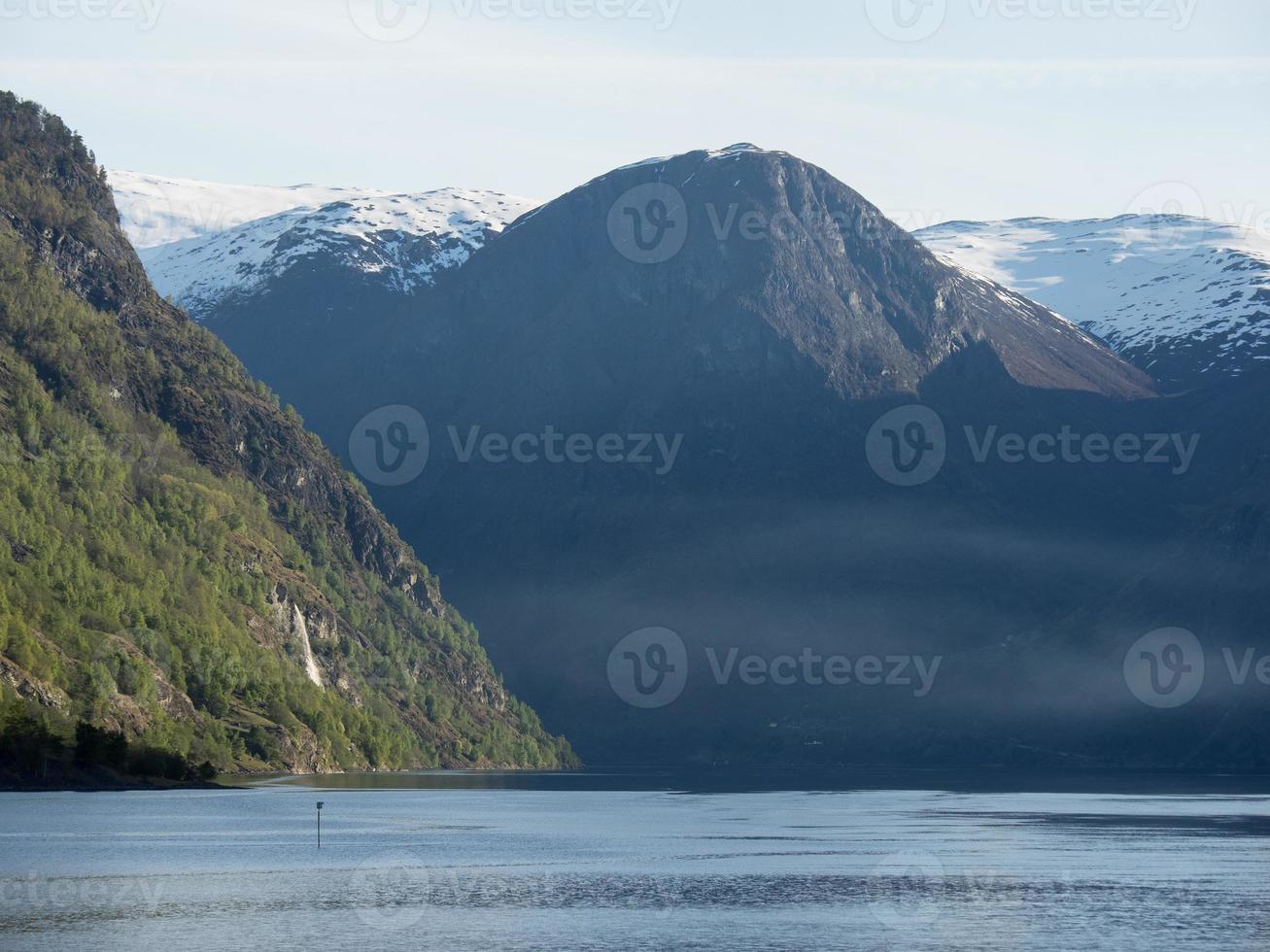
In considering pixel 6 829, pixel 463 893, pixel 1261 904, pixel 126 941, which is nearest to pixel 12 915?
pixel 126 941

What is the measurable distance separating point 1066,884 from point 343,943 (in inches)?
2548

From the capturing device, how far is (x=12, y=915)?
12888cm

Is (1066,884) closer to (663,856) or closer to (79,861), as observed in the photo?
(663,856)

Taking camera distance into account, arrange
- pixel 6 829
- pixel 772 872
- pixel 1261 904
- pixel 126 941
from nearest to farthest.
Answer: pixel 126 941
pixel 1261 904
pixel 772 872
pixel 6 829

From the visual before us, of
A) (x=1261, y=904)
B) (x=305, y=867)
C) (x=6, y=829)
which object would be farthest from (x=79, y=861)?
(x=1261, y=904)

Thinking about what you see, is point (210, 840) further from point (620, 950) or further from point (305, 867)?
point (620, 950)

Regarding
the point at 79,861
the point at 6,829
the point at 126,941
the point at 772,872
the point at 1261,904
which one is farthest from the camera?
the point at 6,829

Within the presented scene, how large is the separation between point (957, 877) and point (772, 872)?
1547 cm

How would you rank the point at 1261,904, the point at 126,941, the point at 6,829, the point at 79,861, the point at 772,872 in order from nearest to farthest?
the point at 126,941, the point at 1261,904, the point at 79,861, the point at 772,872, the point at 6,829

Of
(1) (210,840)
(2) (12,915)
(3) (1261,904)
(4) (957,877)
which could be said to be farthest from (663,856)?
(2) (12,915)

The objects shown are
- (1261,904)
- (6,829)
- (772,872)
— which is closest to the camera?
(1261,904)

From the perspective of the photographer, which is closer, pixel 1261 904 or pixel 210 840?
pixel 1261 904

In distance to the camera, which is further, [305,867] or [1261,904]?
[305,867]

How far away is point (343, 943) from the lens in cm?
12262
